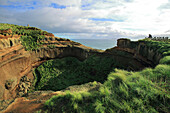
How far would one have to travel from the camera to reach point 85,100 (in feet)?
15.8

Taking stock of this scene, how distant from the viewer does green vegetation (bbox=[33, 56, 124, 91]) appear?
17.4 meters

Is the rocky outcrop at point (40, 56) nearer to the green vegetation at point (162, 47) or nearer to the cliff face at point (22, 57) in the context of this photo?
the cliff face at point (22, 57)

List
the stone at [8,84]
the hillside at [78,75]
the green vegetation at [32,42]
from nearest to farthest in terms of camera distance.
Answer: the hillside at [78,75] → the stone at [8,84] → the green vegetation at [32,42]

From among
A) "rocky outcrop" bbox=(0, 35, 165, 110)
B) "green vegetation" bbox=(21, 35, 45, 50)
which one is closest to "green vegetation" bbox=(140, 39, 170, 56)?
"rocky outcrop" bbox=(0, 35, 165, 110)

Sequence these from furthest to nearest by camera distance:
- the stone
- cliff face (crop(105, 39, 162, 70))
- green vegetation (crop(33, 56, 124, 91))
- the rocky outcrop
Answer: green vegetation (crop(33, 56, 124, 91))
the rocky outcrop
the stone
cliff face (crop(105, 39, 162, 70))

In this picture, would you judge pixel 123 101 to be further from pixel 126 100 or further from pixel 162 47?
pixel 162 47

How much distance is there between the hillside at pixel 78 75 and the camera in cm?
414

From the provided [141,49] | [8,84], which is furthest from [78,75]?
[141,49]

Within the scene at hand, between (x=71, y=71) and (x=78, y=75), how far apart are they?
2.21 meters

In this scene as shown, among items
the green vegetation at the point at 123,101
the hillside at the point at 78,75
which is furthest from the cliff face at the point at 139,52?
the green vegetation at the point at 123,101

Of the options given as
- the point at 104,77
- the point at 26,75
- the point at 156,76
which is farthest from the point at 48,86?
the point at 156,76

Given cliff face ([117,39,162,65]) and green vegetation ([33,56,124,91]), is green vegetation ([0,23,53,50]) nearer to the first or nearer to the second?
green vegetation ([33,56,124,91])

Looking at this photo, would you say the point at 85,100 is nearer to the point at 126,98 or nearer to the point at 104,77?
the point at 126,98

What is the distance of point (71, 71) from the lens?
21.0m
